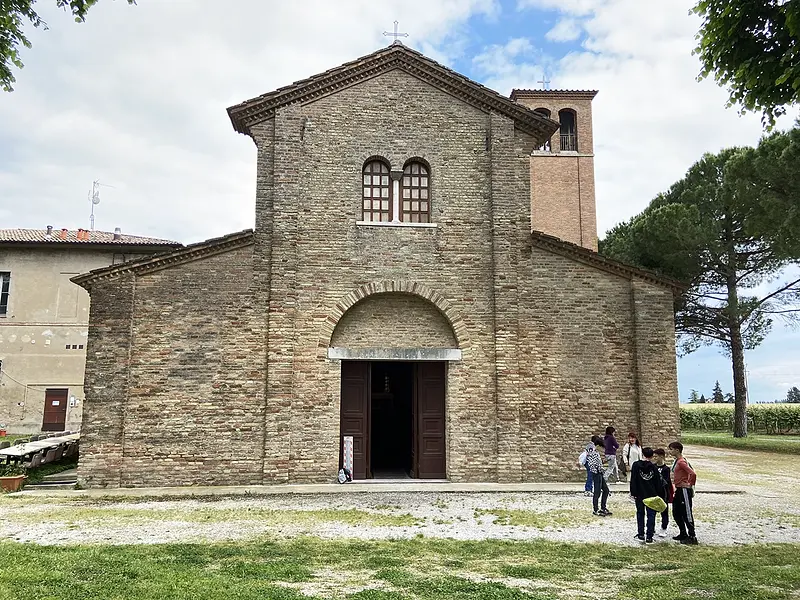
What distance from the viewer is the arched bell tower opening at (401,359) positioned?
14.2 meters

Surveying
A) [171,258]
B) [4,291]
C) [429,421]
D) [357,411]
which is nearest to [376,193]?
[171,258]

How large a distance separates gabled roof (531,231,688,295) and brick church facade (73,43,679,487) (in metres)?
0.04

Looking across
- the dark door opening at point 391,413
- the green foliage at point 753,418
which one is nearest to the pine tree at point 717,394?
the green foliage at point 753,418

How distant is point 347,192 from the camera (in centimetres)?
1448

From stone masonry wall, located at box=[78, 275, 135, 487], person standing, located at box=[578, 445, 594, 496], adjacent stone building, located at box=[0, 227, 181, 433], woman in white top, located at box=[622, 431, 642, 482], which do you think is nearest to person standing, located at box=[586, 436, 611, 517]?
person standing, located at box=[578, 445, 594, 496]

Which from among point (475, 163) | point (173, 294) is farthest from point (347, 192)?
point (173, 294)

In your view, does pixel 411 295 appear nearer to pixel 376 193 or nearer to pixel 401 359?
pixel 401 359

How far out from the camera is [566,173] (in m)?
25.9

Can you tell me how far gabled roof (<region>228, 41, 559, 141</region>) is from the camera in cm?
1455

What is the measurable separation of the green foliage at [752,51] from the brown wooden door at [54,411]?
25822 mm

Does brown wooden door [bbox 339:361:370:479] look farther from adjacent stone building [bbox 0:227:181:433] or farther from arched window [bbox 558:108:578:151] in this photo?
arched window [bbox 558:108:578:151]

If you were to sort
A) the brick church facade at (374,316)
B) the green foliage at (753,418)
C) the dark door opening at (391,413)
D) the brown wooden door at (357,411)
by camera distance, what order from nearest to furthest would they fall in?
the brick church facade at (374,316), the brown wooden door at (357,411), the dark door opening at (391,413), the green foliage at (753,418)

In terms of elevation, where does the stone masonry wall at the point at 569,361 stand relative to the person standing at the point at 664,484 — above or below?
above

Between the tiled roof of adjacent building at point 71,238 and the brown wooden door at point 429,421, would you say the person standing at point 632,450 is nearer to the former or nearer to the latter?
the brown wooden door at point 429,421
